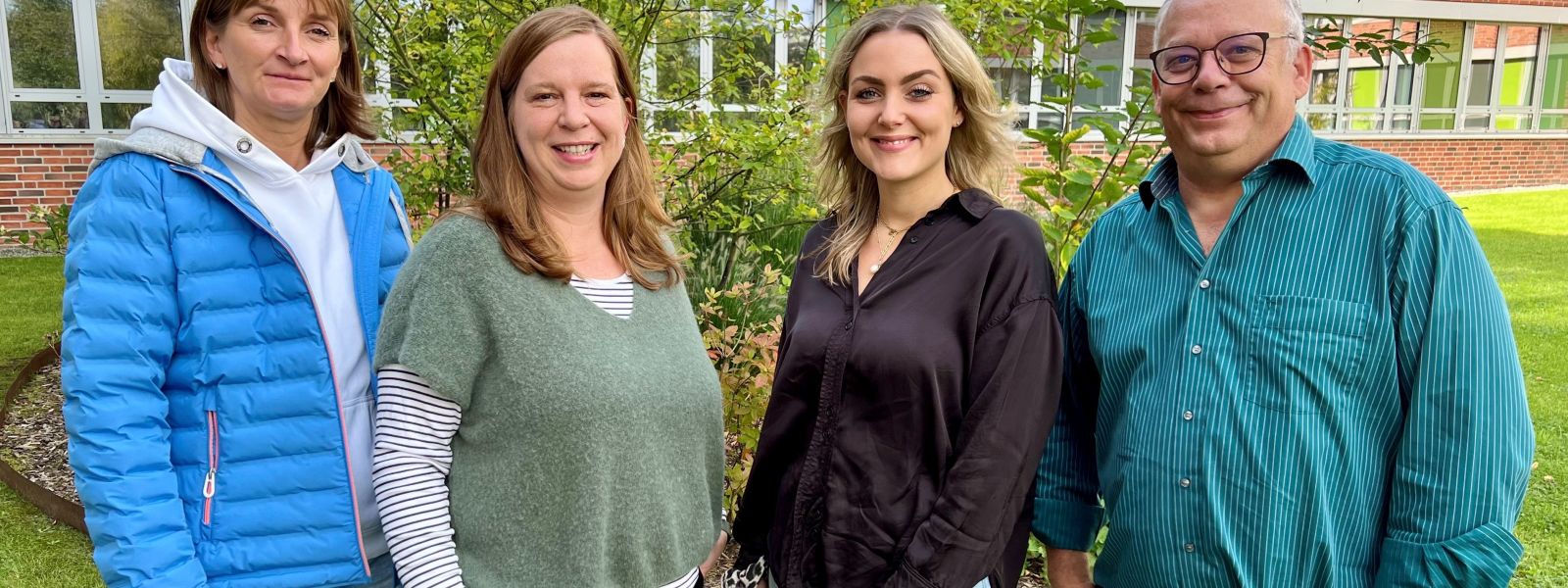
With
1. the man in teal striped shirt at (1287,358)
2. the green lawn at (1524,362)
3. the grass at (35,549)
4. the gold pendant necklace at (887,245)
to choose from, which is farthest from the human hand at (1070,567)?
the grass at (35,549)

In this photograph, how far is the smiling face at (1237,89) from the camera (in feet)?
6.09

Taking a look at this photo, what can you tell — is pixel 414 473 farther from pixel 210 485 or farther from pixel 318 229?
pixel 318 229

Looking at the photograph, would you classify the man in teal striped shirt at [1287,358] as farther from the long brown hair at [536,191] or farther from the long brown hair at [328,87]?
the long brown hair at [328,87]

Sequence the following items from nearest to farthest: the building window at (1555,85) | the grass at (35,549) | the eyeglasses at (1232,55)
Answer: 1. the eyeglasses at (1232,55)
2. the grass at (35,549)
3. the building window at (1555,85)

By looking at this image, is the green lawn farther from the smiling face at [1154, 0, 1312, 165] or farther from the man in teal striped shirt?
the smiling face at [1154, 0, 1312, 165]

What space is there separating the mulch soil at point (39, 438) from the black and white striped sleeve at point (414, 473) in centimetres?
359

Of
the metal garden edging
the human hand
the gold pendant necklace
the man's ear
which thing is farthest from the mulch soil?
the man's ear

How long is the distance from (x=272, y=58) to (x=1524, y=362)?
313 inches

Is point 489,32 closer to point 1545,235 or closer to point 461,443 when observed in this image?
point 461,443

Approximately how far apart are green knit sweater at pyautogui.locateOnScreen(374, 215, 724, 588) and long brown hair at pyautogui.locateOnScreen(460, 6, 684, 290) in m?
0.05

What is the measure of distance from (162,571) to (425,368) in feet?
1.88

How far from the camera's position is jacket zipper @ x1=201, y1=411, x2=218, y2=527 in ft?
5.88

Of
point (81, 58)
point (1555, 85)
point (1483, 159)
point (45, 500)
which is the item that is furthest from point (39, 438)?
point (1555, 85)

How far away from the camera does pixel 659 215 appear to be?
222 cm
